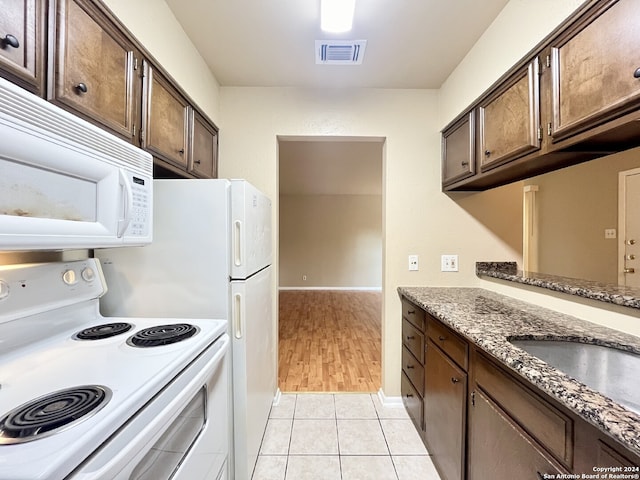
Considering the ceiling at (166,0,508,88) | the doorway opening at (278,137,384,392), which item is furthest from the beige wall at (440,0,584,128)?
the doorway opening at (278,137,384,392)

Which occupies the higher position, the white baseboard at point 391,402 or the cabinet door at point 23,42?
the cabinet door at point 23,42

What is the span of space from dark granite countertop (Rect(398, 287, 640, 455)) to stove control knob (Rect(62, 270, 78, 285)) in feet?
5.25

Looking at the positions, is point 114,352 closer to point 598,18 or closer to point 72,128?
point 72,128

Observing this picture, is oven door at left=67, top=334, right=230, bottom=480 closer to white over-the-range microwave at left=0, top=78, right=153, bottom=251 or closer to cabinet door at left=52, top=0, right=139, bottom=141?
white over-the-range microwave at left=0, top=78, right=153, bottom=251

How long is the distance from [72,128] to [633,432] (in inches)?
58.1

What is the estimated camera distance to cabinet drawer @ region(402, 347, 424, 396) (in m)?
1.76

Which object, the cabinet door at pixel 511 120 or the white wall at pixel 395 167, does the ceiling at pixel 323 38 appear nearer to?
the white wall at pixel 395 167

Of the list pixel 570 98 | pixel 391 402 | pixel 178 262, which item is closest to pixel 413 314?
pixel 391 402

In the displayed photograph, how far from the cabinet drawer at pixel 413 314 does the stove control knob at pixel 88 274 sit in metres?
1.72

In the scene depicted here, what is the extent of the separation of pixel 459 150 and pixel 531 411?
5.18ft

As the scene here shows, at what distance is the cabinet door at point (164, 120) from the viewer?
1.29 m

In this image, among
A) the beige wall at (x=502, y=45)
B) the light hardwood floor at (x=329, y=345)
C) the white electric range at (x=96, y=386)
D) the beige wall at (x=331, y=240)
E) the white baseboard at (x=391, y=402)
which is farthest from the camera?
the beige wall at (x=331, y=240)

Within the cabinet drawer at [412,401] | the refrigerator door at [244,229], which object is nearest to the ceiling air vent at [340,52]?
the refrigerator door at [244,229]

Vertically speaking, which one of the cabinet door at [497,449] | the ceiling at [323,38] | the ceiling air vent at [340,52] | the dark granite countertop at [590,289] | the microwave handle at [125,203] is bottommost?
the cabinet door at [497,449]
